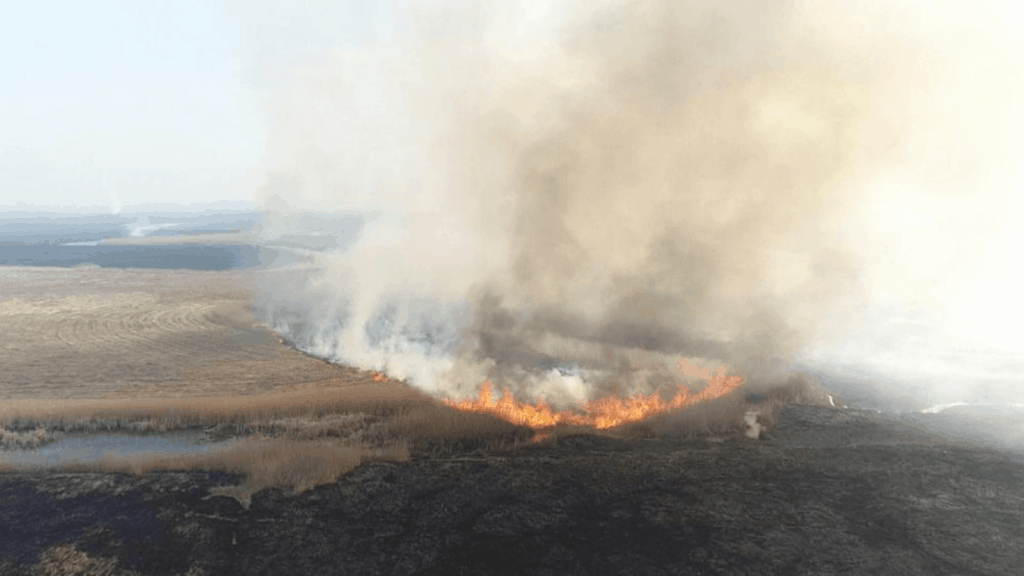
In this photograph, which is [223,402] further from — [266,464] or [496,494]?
[496,494]

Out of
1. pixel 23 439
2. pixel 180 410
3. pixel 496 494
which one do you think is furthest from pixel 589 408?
pixel 23 439

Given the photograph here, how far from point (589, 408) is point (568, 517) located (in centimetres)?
708

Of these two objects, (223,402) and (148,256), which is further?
(148,256)

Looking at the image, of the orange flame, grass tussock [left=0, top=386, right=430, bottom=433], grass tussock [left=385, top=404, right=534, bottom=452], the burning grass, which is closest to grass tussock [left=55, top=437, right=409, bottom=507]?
the burning grass

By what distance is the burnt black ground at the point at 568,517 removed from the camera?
29.6ft

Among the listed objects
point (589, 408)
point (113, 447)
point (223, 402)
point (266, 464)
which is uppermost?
point (589, 408)

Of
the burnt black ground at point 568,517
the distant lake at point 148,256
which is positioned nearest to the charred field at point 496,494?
the burnt black ground at point 568,517

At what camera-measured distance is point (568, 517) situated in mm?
10289

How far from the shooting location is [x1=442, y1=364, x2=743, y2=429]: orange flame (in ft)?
52.5

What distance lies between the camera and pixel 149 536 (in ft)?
31.3


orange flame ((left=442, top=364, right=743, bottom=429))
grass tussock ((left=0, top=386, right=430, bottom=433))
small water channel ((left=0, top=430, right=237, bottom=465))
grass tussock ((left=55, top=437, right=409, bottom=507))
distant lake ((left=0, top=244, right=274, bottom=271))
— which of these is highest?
distant lake ((left=0, top=244, right=274, bottom=271))

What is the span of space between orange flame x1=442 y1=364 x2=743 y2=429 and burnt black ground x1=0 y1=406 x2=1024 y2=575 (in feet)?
9.20

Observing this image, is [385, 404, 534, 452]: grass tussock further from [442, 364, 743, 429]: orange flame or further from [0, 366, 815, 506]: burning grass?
[442, 364, 743, 429]: orange flame

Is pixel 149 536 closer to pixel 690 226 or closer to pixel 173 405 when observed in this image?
pixel 173 405
